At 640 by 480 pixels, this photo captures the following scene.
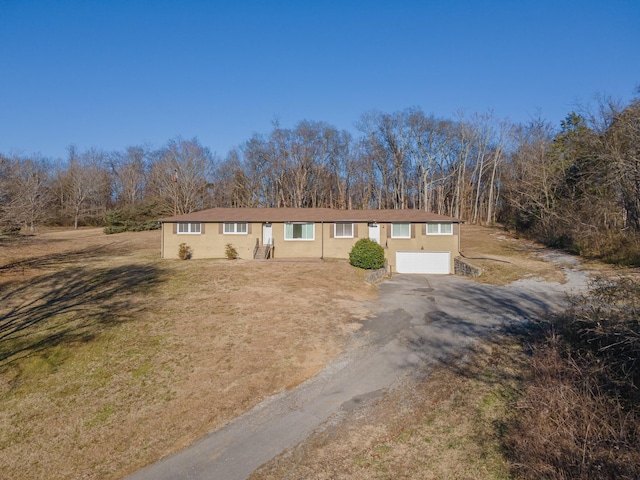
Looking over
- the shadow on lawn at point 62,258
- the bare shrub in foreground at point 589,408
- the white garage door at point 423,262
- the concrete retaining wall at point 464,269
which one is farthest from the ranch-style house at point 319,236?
the bare shrub in foreground at point 589,408

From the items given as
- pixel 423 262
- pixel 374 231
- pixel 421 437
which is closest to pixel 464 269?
pixel 423 262

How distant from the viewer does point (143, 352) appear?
977cm

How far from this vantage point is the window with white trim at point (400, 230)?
2430 centimetres

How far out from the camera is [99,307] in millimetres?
13594

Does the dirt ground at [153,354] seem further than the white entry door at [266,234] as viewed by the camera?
No

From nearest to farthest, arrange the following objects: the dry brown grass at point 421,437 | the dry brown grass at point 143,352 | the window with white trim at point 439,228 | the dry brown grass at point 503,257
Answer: the dry brown grass at point 421,437
the dry brown grass at point 143,352
the dry brown grass at point 503,257
the window with white trim at point 439,228

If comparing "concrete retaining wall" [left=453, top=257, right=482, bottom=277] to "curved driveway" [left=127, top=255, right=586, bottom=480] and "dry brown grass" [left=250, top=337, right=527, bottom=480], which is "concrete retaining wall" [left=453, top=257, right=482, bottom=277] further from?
"dry brown grass" [left=250, top=337, right=527, bottom=480]

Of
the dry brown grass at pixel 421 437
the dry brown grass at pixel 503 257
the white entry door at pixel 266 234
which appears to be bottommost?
the dry brown grass at pixel 421 437

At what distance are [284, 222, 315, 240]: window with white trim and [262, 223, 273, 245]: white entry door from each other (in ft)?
3.38

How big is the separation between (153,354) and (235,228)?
15537 millimetres

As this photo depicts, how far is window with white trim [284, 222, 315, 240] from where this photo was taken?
80.7 feet

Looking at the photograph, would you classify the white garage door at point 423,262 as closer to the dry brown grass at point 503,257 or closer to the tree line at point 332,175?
the dry brown grass at point 503,257

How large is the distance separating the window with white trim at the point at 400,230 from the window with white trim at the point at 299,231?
531 centimetres

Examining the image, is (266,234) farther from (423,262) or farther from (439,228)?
(439,228)
